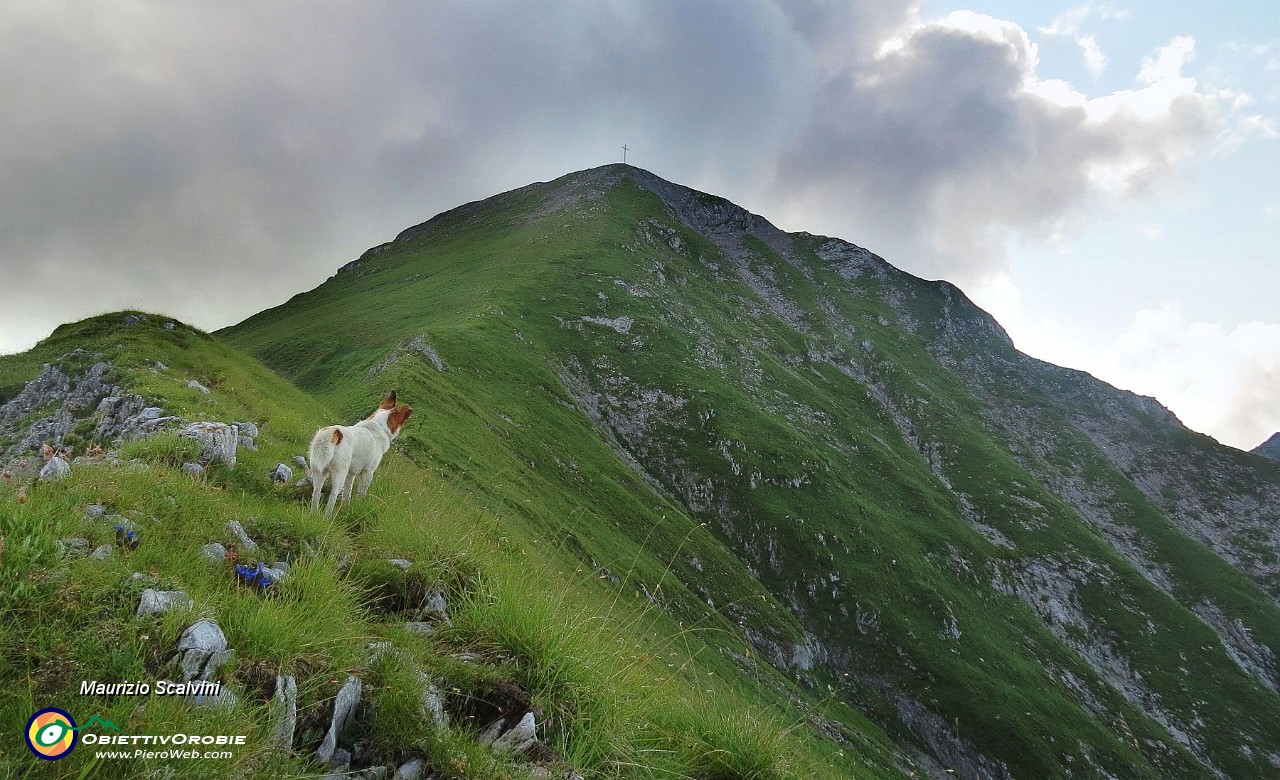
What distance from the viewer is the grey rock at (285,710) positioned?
3.91 meters

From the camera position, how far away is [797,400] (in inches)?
4080

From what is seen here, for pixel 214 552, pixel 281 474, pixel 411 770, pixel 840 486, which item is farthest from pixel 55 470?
pixel 840 486

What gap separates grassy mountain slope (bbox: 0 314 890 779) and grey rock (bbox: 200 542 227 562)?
0.10 meters

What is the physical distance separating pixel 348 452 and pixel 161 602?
4.80 m

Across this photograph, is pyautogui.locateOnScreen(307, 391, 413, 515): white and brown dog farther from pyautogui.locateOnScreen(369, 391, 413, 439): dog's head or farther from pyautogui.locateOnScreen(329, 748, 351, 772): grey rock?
pyautogui.locateOnScreen(329, 748, 351, 772): grey rock

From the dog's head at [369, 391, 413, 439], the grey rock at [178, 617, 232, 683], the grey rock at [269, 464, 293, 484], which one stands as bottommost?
the grey rock at [178, 617, 232, 683]

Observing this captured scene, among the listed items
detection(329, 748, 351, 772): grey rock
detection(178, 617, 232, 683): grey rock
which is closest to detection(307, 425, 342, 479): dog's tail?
detection(178, 617, 232, 683): grey rock

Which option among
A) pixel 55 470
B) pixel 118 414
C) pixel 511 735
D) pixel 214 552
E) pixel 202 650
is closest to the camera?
pixel 202 650

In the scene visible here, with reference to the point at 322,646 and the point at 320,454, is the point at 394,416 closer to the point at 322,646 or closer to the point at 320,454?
the point at 320,454

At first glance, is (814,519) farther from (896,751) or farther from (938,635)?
(896,751)

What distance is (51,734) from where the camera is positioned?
132 inches

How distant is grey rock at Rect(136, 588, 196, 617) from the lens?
4.44 m

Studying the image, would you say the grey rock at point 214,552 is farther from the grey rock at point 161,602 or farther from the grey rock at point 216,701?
the grey rock at point 216,701

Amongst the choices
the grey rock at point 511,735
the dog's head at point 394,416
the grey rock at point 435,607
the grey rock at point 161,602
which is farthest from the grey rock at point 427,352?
the grey rock at point 511,735
